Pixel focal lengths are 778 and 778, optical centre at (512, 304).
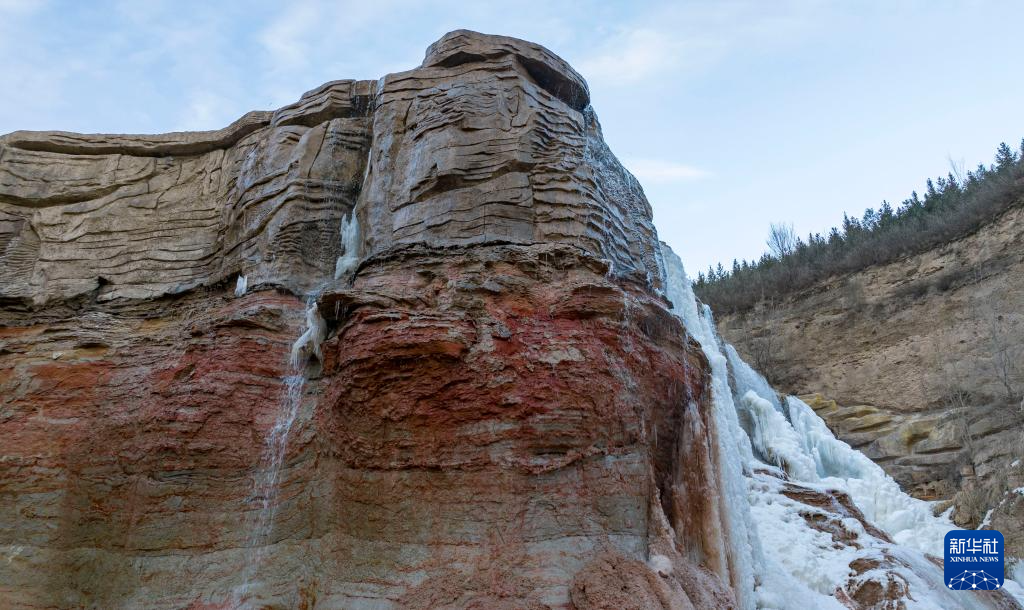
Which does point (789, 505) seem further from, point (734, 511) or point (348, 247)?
point (348, 247)

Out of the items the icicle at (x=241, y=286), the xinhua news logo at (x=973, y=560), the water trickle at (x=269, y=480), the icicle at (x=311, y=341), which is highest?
the icicle at (x=241, y=286)

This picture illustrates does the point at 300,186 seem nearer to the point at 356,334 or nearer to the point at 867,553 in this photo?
the point at 356,334

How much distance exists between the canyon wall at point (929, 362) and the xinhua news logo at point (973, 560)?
33.7 inches

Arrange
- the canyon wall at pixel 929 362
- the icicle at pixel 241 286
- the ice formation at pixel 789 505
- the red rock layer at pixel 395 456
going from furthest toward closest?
the canyon wall at pixel 929 362 < the ice formation at pixel 789 505 < the icicle at pixel 241 286 < the red rock layer at pixel 395 456

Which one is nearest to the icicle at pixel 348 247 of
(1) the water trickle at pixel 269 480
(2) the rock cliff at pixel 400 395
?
(2) the rock cliff at pixel 400 395

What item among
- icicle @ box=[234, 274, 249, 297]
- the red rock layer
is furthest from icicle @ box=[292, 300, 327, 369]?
icicle @ box=[234, 274, 249, 297]

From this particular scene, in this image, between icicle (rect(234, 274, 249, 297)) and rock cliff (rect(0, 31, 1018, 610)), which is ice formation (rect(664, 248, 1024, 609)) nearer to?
rock cliff (rect(0, 31, 1018, 610))

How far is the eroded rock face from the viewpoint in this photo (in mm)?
7770

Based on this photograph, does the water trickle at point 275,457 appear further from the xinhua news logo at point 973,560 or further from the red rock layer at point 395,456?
the xinhua news logo at point 973,560

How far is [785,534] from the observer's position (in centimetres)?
1345

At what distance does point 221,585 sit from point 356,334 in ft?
9.82

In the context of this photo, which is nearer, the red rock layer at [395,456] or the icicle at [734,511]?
the red rock layer at [395,456]

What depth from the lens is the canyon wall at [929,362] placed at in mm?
19656

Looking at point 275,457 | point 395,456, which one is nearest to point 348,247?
point 275,457
